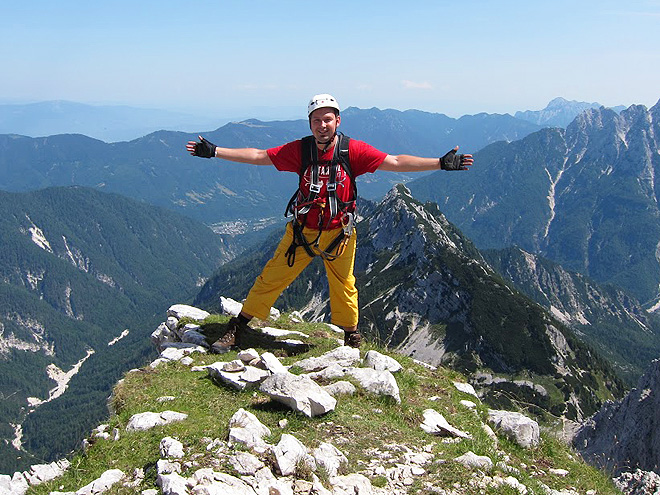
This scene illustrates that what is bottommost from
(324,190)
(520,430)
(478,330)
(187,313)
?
(478,330)

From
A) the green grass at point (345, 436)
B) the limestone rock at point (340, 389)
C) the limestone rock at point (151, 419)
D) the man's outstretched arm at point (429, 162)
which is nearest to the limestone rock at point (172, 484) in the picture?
the green grass at point (345, 436)

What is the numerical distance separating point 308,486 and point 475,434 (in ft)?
14.1

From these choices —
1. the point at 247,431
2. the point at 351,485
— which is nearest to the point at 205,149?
the point at 247,431

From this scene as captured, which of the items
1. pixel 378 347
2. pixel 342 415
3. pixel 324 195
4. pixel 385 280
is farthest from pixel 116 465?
pixel 385 280

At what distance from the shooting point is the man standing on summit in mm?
12445

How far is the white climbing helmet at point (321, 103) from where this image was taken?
1200 centimetres

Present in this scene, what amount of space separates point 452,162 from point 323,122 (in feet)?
11.5

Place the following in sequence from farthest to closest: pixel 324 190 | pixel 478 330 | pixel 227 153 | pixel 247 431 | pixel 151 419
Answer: pixel 478 330
pixel 227 153
pixel 324 190
pixel 151 419
pixel 247 431

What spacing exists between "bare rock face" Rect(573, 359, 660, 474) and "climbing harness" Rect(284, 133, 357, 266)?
36.8 metres

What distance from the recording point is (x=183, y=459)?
720 cm

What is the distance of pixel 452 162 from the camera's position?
12.3m

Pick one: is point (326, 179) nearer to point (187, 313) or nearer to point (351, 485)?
point (351, 485)

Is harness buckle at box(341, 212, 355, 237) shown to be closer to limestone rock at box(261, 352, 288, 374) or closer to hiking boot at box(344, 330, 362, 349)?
hiking boot at box(344, 330, 362, 349)

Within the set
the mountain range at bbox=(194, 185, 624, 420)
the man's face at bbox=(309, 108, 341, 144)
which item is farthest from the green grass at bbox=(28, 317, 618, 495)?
the mountain range at bbox=(194, 185, 624, 420)
